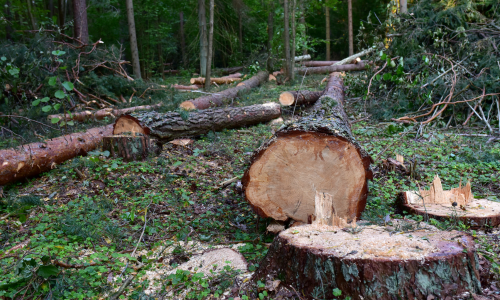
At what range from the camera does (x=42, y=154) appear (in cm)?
469

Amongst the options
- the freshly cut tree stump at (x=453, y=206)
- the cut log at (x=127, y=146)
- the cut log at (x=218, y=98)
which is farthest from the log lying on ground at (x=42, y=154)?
the freshly cut tree stump at (x=453, y=206)

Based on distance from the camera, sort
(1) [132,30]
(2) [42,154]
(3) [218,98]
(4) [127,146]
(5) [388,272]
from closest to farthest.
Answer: (5) [388,272], (2) [42,154], (4) [127,146], (3) [218,98], (1) [132,30]

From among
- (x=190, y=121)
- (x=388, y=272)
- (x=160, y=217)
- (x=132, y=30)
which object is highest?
(x=132, y=30)

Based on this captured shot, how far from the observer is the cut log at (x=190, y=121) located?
5543mm

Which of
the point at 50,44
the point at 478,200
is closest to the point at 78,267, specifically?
the point at 478,200

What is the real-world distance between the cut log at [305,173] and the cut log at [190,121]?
2917 millimetres

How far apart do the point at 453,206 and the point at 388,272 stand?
1.81 meters

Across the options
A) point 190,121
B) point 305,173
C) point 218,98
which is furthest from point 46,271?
point 218,98

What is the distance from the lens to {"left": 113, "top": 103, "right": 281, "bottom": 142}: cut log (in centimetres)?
554

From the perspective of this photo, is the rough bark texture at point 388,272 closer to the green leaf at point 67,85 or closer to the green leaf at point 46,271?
the green leaf at point 46,271

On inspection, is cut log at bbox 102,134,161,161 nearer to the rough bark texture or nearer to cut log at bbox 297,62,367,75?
the rough bark texture

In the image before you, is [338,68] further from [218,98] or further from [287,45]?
[218,98]

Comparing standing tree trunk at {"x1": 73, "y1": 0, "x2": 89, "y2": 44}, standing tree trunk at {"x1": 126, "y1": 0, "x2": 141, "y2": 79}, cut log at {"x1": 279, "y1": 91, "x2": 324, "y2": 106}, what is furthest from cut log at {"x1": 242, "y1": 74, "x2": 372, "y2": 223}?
standing tree trunk at {"x1": 126, "y1": 0, "x2": 141, "y2": 79}

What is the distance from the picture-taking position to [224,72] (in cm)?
1861
